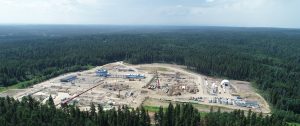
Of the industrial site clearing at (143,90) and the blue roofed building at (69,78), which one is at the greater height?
the blue roofed building at (69,78)

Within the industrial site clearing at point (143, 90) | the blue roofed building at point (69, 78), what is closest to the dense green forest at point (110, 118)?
the industrial site clearing at point (143, 90)

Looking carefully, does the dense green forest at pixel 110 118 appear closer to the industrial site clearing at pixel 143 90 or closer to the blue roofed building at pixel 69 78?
the industrial site clearing at pixel 143 90

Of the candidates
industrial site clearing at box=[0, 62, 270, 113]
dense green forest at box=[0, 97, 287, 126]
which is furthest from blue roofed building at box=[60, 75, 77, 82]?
dense green forest at box=[0, 97, 287, 126]

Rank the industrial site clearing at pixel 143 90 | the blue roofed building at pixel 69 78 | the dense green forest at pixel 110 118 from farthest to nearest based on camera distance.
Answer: the blue roofed building at pixel 69 78
the industrial site clearing at pixel 143 90
the dense green forest at pixel 110 118

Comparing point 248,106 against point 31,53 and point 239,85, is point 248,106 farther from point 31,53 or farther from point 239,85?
point 31,53

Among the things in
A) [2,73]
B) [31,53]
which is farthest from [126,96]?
[31,53]

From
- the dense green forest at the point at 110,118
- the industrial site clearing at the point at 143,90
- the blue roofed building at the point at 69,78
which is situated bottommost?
the industrial site clearing at the point at 143,90

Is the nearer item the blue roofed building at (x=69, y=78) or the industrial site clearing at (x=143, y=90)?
the industrial site clearing at (x=143, y=90)

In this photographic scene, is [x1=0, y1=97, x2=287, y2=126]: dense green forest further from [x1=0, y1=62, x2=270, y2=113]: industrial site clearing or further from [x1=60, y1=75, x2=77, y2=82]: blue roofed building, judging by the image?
[x1=60, y1=75, x2=77, y2=82]: blue roofed building

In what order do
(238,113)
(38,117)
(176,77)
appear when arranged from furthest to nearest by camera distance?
(176,77) → (238,113) → (38,117)
